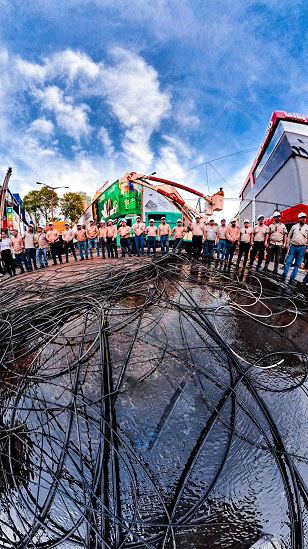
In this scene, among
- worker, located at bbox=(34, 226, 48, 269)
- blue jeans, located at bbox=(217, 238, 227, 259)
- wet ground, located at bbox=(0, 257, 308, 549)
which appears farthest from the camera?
worker, located at bbox=(34, 226, 48, 269)

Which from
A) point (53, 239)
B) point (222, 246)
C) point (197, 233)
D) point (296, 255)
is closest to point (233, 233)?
point (222, 246)

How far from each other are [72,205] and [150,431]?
46628mm

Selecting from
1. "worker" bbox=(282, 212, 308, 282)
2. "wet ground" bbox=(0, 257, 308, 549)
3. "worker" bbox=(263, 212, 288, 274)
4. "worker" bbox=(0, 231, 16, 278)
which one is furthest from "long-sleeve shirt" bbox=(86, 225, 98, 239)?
"worker" bbox=(282, 212, 308, 282)

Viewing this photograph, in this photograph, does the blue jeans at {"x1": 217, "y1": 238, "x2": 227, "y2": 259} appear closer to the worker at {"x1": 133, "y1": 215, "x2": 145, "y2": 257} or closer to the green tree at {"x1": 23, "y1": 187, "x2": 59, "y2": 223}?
the worker at {"x1": 133, "y1": 215, "x2": 145, "y2": 257}

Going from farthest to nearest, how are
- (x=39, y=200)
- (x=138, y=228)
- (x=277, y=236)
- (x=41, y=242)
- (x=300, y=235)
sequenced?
(x=39, y=200), (x=138, y=228), (x=41, y=242), (x=277, y=236), (x=300, y=235)

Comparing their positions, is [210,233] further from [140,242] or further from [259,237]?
[140,242]

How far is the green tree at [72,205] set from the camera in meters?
43.2

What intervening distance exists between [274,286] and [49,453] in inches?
182

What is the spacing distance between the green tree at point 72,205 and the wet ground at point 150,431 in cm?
4411

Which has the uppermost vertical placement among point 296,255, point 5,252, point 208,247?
point 5,252

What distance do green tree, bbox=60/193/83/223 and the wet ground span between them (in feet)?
145

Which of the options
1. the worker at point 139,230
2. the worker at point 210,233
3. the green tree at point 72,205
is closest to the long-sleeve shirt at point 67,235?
the worker at point 139,230

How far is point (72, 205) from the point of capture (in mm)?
43156

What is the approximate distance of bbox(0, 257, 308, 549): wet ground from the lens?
1.33 m
